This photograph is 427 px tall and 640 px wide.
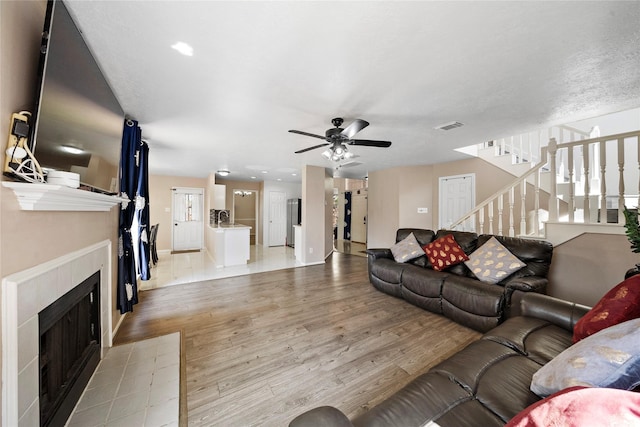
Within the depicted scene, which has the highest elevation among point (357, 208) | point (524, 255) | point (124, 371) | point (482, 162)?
point (482, 162)

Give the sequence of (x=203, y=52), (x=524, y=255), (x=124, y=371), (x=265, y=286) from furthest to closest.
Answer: (x=265, y=286), (x=524, y=255), (x=124, y=371), (x=203, y=52)

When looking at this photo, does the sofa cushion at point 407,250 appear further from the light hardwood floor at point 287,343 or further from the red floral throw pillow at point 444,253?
the light hardwood floor at point 287,343

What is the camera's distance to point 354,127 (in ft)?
7.95

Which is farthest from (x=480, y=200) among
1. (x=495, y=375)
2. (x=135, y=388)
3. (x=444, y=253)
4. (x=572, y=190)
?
(x=135, y=388)

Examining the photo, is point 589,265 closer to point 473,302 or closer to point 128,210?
point 473,302

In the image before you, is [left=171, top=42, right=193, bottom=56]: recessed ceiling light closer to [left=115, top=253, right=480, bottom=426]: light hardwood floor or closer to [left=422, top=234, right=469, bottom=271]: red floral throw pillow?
[left=115, top=253, right=480, bottom=426]: light hardwood floor

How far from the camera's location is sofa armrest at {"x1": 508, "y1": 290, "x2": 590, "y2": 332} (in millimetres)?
1644

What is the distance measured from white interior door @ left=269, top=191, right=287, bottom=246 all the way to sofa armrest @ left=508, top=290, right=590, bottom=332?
7.02m

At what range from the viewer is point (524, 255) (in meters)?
2.71

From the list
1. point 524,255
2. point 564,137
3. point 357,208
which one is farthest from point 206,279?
point 564,137

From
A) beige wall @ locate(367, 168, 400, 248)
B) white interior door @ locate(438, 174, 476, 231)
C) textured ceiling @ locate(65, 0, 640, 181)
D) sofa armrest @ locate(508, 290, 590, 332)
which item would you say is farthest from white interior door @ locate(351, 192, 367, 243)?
sofa armrest @ locate(508, 290, 590, 332)

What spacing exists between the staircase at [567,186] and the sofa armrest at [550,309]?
1396 millimetres

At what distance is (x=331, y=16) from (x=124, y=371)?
9.89 ft

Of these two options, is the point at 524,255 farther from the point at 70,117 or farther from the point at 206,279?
the point at 206,279
